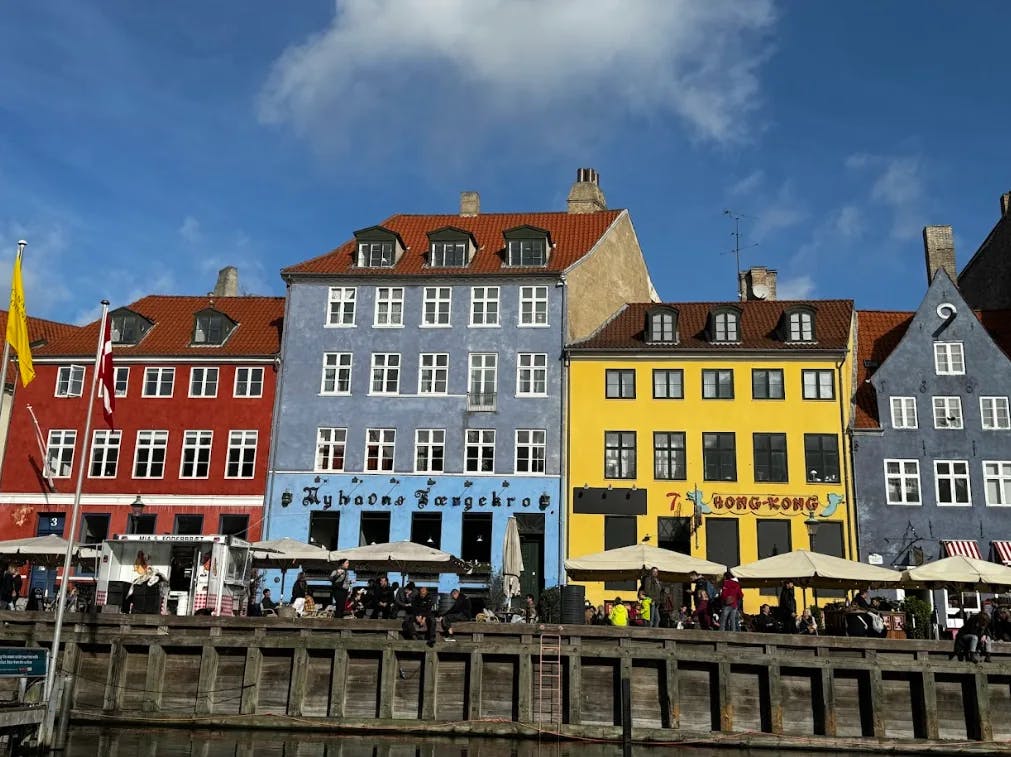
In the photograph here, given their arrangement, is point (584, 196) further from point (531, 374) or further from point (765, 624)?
point (765, 624)

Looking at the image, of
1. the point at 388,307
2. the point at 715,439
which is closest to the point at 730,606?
the point at 715,439

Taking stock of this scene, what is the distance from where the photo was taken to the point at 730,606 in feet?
80.4

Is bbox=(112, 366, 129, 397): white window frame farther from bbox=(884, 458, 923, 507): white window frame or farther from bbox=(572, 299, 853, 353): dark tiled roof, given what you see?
bbox=(884, 458, 923, 507): white window frame

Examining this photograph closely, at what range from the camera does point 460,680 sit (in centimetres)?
2355

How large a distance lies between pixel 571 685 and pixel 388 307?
2169 cm

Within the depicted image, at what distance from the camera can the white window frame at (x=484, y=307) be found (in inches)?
1599

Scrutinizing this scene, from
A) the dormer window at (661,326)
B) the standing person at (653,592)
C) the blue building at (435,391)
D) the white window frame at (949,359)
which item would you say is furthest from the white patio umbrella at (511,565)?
the white window frame at (949,359)

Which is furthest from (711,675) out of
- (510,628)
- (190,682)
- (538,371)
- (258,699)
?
(538,371)

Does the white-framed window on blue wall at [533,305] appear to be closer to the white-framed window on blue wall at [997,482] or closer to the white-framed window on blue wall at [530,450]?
the white-framed window on blue wall at [530,450]

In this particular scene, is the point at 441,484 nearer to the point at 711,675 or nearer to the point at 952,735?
the point at 711,675

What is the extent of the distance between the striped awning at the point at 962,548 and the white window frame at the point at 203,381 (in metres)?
28.4

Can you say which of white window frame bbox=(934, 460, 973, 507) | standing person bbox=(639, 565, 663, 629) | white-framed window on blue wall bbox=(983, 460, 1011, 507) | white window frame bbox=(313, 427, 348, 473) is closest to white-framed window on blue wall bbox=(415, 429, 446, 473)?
white window frame bbox=(313, 427, 348, 473)

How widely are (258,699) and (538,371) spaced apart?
19.1 m

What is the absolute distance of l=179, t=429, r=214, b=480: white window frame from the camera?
131ft
